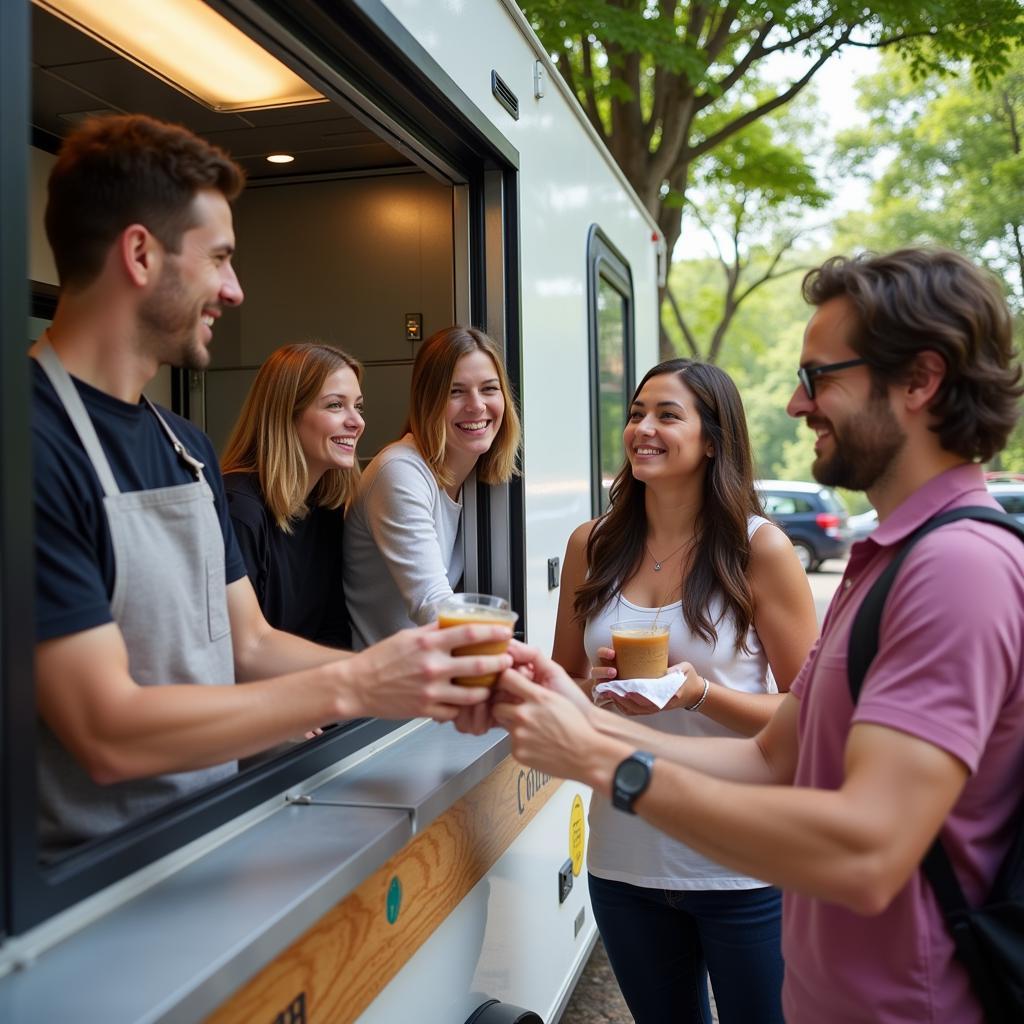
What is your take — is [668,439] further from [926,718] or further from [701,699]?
[926,718]

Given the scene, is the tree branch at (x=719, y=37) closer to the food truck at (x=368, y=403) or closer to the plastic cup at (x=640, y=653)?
the food truck at (x=368, y=403)

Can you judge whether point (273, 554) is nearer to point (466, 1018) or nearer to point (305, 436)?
point (305, 436)

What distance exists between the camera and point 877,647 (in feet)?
5.10

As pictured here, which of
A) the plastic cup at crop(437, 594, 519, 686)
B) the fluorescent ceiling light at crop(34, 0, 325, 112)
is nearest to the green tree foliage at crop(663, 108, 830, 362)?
the fluorescent ceiling light at crop(34, 0, 325, 112)

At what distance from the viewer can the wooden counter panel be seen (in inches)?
62.1

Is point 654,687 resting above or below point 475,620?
below

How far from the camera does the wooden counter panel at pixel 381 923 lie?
1577mm

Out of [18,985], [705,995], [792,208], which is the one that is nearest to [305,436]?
[705,995]

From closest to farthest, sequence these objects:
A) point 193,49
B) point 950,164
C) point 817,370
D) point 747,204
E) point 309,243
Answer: point 817,370 → point 193,49 → point 309,243 → point 747,204 → point 950,164

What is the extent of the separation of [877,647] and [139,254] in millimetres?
1239

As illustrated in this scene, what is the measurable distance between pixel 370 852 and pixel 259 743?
0.88ft

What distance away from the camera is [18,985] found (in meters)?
1.28

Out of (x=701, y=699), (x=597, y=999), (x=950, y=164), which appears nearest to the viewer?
(x=701, y=699)

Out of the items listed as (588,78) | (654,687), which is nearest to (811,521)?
(588,78)
